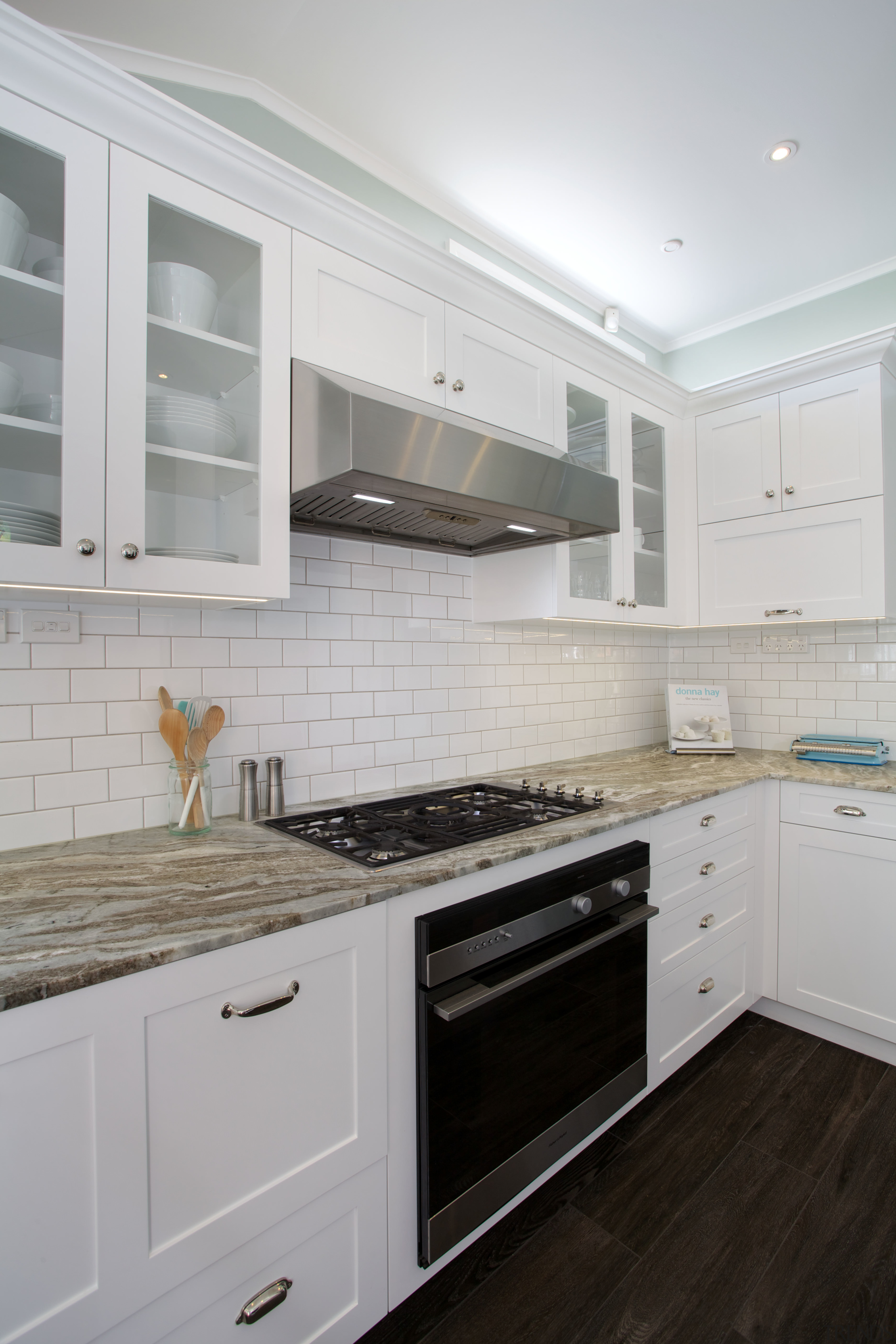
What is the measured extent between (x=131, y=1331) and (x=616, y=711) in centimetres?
252

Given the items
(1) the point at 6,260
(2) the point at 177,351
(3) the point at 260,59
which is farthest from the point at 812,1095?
(3) the point at 260,59

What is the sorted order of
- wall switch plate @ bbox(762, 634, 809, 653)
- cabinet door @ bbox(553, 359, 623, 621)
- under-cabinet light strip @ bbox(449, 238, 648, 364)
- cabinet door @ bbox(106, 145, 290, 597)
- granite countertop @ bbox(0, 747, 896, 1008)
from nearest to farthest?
granite countertop @ bbox(0, 747, 896, 1008) → cabinet door @ bbox(106, 145, 290, 597) → cabinet door @ bbox(553, 359, 623, 621) → under-cabinet light strip @ bbox(449, 238, 648, 364) → wall switch plate @ bbox(762, 634, 809, 653)

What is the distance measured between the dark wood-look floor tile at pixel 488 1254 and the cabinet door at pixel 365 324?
2098 millimetres

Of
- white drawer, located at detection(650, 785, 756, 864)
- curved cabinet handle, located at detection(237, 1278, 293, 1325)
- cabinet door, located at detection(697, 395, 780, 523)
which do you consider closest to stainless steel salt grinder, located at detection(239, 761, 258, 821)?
curved cabinet handle, located at detection(237, 1278, 293, 1325)

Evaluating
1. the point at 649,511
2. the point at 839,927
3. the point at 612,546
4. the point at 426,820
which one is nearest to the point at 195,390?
the point at 426,820

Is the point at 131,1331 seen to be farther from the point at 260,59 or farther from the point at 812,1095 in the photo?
the point at 260,59

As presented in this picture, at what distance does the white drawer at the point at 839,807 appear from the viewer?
2.19 meters

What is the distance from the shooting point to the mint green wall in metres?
1.79

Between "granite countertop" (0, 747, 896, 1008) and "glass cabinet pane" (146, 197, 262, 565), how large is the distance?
0.63 meters

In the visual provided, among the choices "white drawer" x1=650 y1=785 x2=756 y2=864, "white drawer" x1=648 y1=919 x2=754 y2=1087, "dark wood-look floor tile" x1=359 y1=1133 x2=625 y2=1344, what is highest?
"white drawer" x1=650 y1=785 x2=756 y2=864

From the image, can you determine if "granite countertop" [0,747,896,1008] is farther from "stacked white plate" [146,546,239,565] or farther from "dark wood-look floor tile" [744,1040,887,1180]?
"dark wood-look floor tile" [744,1040,887,1180]

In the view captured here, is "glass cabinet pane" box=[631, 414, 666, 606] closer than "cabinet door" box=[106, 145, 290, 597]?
No

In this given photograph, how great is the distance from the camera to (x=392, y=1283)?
49.5 inches

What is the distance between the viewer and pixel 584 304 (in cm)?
280
